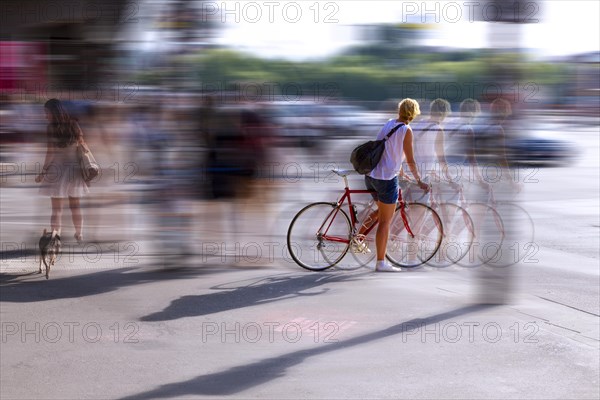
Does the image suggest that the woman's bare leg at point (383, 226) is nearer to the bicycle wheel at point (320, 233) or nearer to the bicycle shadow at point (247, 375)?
the bicycle wheel at point (320, 233)

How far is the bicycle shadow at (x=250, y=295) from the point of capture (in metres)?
6.32

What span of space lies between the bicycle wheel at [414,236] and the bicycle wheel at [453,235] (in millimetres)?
132

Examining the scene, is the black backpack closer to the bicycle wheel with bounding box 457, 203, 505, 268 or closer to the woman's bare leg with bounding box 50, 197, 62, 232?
the bicycle wheel with bounding box 457, 203, 505, 268

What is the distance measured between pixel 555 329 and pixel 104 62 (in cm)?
646

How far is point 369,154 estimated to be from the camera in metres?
7.34

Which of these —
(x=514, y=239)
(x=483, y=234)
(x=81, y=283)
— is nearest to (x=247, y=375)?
(x=81, y=283)

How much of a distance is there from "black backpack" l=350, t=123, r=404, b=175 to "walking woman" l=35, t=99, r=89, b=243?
274 centimetres

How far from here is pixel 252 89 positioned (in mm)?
12891

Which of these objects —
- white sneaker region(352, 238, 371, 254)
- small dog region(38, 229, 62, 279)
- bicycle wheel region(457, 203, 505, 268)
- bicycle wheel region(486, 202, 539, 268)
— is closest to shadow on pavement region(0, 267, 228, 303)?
small dog region(38, 229, 62, 279)

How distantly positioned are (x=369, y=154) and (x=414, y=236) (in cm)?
113

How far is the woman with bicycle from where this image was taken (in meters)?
7.31

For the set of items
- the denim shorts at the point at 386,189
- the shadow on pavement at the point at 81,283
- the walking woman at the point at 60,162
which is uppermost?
the walking woman at the point at 60,162

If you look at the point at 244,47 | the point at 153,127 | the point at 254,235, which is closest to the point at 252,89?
the point at 244,47

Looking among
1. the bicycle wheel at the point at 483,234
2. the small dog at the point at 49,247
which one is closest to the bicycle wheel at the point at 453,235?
the bicycle wheel at the point at 483,234
